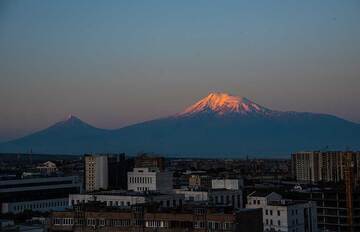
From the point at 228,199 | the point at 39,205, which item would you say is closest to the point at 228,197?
the point at 228,199

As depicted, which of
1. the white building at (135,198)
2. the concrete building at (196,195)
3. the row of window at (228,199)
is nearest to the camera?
the white building at (135,198)

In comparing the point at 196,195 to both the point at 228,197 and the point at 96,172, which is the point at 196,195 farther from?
the point at 96,172

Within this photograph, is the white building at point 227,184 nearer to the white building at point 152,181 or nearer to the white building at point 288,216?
the white building at point 152,181

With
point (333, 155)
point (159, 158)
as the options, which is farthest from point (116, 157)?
point (333, 155)

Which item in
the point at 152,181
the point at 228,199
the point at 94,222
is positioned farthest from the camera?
the point at 152,181

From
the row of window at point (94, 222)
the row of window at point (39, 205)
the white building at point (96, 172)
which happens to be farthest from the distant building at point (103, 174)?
the row of window at point (94, 222)

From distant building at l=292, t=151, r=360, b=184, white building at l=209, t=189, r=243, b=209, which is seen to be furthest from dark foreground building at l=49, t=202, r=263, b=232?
distant building at l=292, t=151, r=360, b=184

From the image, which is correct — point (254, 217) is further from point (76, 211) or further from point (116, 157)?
point (116, 157)
